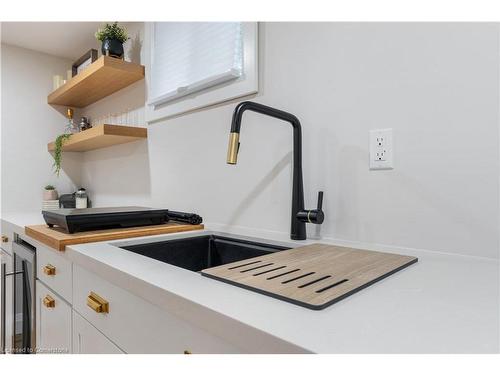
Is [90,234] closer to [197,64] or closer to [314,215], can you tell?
[314,215]

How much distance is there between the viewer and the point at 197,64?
1.56 metres

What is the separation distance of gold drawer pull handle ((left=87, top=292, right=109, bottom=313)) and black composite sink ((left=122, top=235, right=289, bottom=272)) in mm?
238

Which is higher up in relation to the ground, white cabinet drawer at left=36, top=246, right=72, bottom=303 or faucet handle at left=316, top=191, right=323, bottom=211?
faucet handle at left=316, top=191, right=323, bottom=211

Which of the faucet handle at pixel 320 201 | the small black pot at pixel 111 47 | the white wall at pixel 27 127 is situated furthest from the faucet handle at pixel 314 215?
the white wall at pixel 27 127

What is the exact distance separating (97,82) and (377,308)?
2.15 metres

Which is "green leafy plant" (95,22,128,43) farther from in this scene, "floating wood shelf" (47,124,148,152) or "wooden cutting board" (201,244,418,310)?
"wooden cutting board" (201,244,418,310)

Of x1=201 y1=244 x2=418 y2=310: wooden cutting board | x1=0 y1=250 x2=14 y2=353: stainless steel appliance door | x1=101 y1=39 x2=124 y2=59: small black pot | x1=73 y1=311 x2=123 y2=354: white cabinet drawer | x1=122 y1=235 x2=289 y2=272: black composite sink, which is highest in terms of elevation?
x1=101 y1=39 x2=124 y2=59: small black pot

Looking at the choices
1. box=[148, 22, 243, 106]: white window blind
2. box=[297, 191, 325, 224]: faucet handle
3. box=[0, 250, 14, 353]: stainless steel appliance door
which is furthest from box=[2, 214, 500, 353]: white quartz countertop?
box=[0, 250, 14, 353]: stainless steel appliance door

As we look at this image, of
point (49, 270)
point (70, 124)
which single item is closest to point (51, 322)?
point (49, 270)

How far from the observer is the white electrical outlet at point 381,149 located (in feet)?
3.15

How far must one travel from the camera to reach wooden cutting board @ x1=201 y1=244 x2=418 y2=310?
1.82 ft

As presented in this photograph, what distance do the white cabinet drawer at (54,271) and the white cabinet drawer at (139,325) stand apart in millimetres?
105

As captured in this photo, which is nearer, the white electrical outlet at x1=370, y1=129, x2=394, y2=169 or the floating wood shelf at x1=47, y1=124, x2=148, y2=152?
the white electrical outlet at x1=370, y1=129, x2=394, y2=169

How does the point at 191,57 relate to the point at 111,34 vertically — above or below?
below
